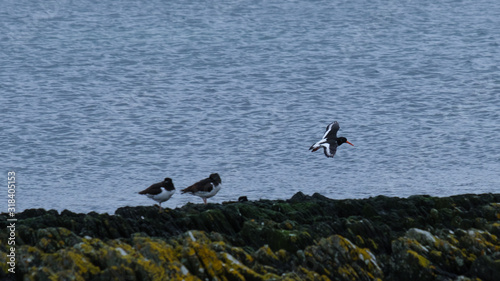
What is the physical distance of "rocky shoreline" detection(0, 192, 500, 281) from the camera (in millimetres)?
12258

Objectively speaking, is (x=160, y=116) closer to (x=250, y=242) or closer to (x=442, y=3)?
(x=250, y=242)

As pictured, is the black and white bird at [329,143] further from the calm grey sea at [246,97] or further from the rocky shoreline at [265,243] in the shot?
the rocky shoreline at [265,243]

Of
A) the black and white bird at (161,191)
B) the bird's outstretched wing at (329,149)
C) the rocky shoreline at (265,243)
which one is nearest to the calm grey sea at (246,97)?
the bird's outstretched wing at (329,149)

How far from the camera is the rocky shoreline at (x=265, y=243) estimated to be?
12258mm

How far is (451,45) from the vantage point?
5238 cm

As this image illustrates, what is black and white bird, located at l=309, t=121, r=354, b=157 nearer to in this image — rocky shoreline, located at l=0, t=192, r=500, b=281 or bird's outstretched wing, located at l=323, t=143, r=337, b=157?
bird's outstretched wing, located at l=323, t=143, r=337, b=157

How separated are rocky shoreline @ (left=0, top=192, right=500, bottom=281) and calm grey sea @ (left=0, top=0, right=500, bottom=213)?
8.47 metres

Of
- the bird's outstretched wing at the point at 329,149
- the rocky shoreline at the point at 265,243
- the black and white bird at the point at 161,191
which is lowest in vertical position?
the rocky shoreline at the point at 265,243

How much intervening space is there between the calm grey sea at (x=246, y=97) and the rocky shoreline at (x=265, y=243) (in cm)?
847

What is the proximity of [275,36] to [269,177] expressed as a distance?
2708 cm

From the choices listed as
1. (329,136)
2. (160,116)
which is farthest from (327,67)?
(329,136)

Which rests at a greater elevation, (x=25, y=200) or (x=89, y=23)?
(x=89, y=23)

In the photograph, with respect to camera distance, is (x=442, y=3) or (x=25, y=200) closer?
(x=25, y=200)

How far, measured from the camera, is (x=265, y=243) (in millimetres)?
14203
